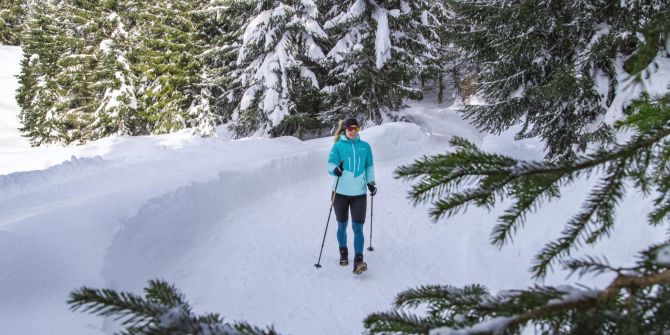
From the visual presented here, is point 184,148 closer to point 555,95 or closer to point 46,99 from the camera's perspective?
point 555,95

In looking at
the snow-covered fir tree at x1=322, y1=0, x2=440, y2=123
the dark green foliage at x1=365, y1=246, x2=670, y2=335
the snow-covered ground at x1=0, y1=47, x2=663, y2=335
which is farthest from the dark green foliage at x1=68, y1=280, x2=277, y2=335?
the snow-covered fir tree at x1=322, y1=0, x2=440, y2=123

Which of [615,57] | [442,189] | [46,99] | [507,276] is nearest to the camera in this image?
[442,189]

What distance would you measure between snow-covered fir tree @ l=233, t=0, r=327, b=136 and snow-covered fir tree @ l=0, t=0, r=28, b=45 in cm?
5575

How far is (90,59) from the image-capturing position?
84.3 ft

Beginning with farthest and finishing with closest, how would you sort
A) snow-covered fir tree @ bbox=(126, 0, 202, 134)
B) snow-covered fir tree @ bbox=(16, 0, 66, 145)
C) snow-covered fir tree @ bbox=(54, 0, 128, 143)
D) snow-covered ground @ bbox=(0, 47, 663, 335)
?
snow-covered fir tree @ bbox=(16, 0, 66, 145), snow-covered fir tree @ bbox=(54, 0, 128, 143), snow-covered fir tree @ bbox=(126, 0, 202, 134), snow-covered ground @ bbox=(0, 47, 663, 335)

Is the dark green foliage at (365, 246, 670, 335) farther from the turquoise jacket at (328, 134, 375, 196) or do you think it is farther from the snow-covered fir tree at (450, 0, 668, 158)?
the snow-covered fir tree at (450, 0, 668, 158)

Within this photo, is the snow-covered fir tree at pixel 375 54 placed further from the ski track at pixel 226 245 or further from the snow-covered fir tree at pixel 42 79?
the snow-covered fir tree at pixel 42 79

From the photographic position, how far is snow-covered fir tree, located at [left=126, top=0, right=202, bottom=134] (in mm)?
22844

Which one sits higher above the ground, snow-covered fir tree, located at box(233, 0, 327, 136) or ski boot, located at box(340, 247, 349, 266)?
snow-covered fir tree, located at box(233, 0, 327, 136)

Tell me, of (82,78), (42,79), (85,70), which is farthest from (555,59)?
(42,79)

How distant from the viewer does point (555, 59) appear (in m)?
8.33

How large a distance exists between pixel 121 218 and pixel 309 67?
14.7 meters

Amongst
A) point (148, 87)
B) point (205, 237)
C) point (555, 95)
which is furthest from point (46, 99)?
point (555, 95)

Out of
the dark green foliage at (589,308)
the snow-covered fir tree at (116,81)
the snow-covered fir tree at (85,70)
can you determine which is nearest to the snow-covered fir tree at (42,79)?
the snow-covered fir tree at (85,70)
